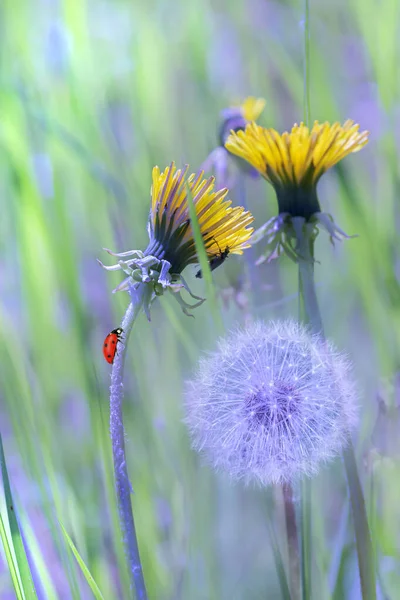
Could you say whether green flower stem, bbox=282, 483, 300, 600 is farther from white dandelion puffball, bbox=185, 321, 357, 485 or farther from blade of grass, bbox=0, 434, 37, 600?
blade of grass, bbox=0, 434, 37, 600

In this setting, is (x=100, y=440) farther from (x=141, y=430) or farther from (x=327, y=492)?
(x=327, y=492)

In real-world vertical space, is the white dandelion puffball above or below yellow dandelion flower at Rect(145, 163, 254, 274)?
below

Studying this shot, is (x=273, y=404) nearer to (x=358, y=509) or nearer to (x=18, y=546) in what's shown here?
(x=358, y=509)

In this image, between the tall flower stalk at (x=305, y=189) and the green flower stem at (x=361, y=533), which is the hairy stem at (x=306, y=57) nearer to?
the tall flower stalk at (x=305, y=189)

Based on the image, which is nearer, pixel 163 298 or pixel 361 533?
pixel 361 533

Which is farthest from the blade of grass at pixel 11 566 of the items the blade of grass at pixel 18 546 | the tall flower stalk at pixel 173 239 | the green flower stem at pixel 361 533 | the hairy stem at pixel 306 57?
the hairy stem at pixel 306 57

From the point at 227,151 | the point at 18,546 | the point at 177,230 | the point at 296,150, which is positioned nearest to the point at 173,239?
the point at 177,230

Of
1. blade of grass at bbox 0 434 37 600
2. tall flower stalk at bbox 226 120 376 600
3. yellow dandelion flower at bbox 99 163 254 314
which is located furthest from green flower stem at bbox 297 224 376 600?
blade of grass at bbox 0 434 37 600
